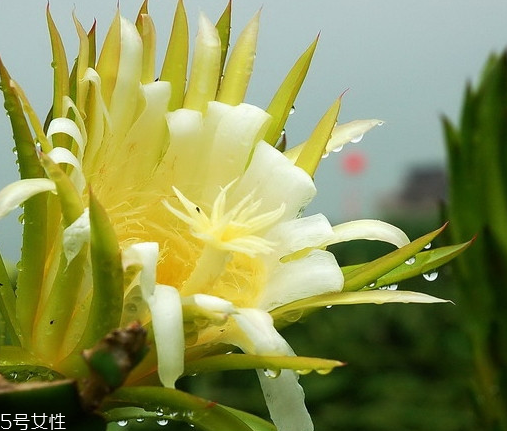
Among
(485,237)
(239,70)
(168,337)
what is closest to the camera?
(168,337)

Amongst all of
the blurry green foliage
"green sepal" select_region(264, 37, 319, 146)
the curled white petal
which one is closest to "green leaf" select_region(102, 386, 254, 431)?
the curled white petal

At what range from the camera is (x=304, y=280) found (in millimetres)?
625

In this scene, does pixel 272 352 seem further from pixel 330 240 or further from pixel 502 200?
pixel 502 200

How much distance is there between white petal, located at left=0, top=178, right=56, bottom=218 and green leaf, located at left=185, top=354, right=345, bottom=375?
167 millimetres

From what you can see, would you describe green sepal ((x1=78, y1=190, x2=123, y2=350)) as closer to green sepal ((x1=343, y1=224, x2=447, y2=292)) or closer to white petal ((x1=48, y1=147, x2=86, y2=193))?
white petal ((x1=48, y1=147, x2=86, y2=193))

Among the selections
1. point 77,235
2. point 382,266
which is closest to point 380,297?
point 382,266

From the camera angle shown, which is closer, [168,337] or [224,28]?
[168,337]

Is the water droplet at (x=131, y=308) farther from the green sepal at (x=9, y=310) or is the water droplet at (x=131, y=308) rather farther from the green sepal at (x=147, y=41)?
the green sepal at (x=147, y=41)

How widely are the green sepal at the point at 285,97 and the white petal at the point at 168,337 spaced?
0.77ft

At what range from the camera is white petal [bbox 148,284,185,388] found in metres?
0.52

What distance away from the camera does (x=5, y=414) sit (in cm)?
49

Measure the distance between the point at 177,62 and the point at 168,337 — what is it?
283 mm

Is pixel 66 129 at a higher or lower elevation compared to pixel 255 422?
higher

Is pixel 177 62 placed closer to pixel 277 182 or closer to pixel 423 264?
pixel 277 182
